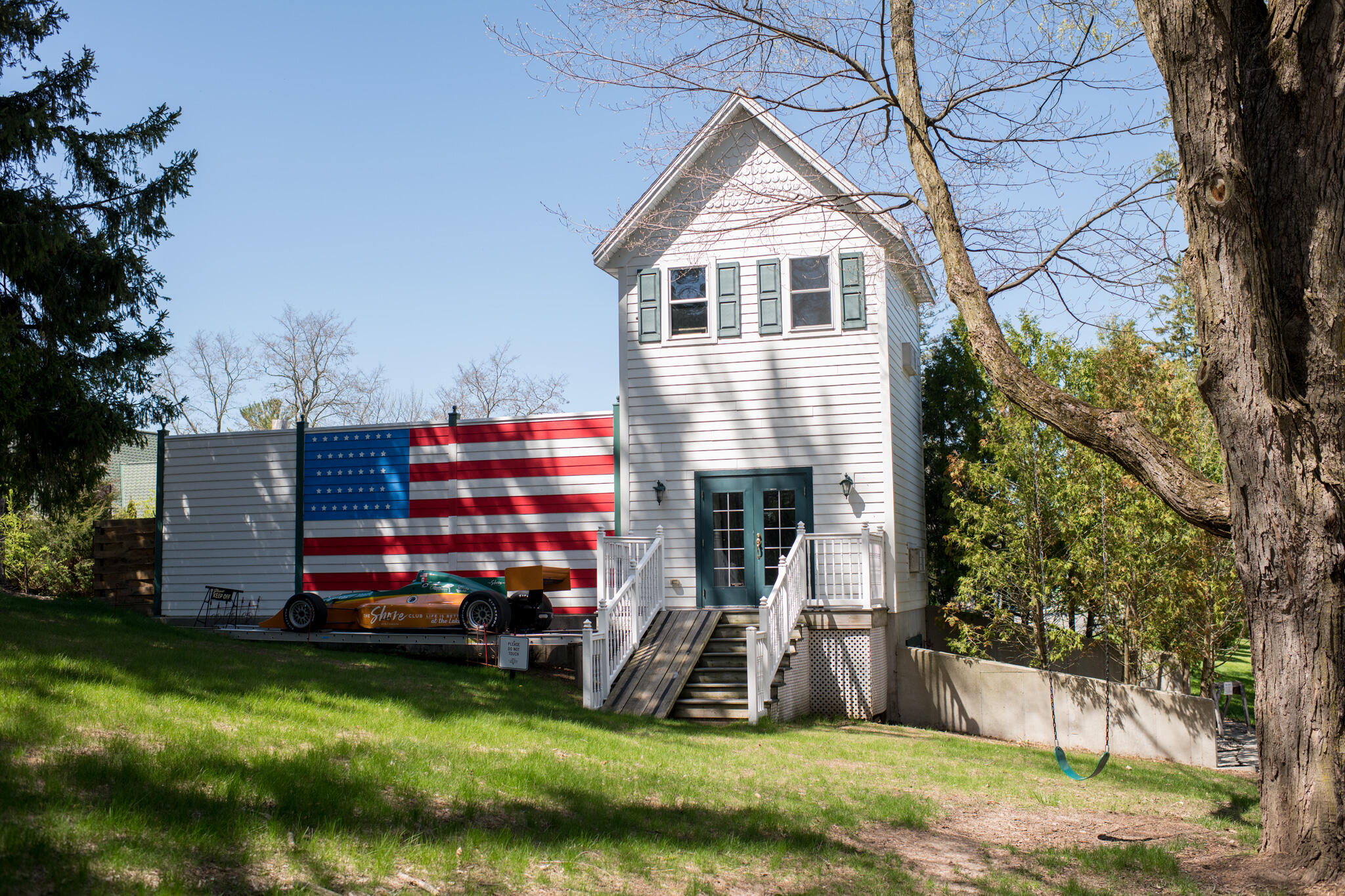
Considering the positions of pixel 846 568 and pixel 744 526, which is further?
pixel 744 526

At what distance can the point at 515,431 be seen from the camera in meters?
16.2

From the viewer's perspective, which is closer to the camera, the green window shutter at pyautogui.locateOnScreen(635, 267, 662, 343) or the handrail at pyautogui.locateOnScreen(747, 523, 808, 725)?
the handrail at pyautogui.locateOnScreen(747, 523, 808, 725)

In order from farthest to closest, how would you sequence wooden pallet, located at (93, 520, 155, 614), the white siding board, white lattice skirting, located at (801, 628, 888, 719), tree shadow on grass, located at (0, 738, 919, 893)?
wooden pallet, located at (93, 520, 155, 614) < the white siding board < white lattice skirting, located at (801, 628, 888, 719) < tree shadow on grass, located at (0, 738, 919, 893)

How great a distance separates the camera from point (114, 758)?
5.28m

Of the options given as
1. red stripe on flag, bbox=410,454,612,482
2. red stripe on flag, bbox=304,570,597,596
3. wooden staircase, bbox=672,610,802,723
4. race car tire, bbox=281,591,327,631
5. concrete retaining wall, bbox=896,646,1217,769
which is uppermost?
red stripe on flag, bbox=410,454,612,482

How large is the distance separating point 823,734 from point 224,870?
8.08 meters

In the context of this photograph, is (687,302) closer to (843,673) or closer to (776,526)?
(776,526)

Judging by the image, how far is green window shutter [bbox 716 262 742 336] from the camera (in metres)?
15.4

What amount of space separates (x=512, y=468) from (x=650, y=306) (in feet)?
11.3

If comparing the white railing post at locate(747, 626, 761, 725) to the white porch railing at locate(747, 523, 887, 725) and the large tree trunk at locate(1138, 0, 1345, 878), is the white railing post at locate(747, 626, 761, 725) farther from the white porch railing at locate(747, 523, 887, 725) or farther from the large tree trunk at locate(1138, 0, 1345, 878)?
the large tree trunk at locate(1138, 0, 1345, 878)

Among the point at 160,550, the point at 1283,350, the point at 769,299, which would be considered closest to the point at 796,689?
the point at 769,299

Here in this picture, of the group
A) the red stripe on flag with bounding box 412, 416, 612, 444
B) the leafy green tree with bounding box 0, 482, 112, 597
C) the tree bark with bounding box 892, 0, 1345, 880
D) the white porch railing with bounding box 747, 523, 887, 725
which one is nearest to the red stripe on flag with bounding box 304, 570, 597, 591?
the red stripe on flag with bounding box 412, 416, 612, 444

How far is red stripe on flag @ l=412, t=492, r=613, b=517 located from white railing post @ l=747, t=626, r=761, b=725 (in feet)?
15.5

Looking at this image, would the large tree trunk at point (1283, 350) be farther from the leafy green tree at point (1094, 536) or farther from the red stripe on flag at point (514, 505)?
the red stripe on flag at point (514, 505)
